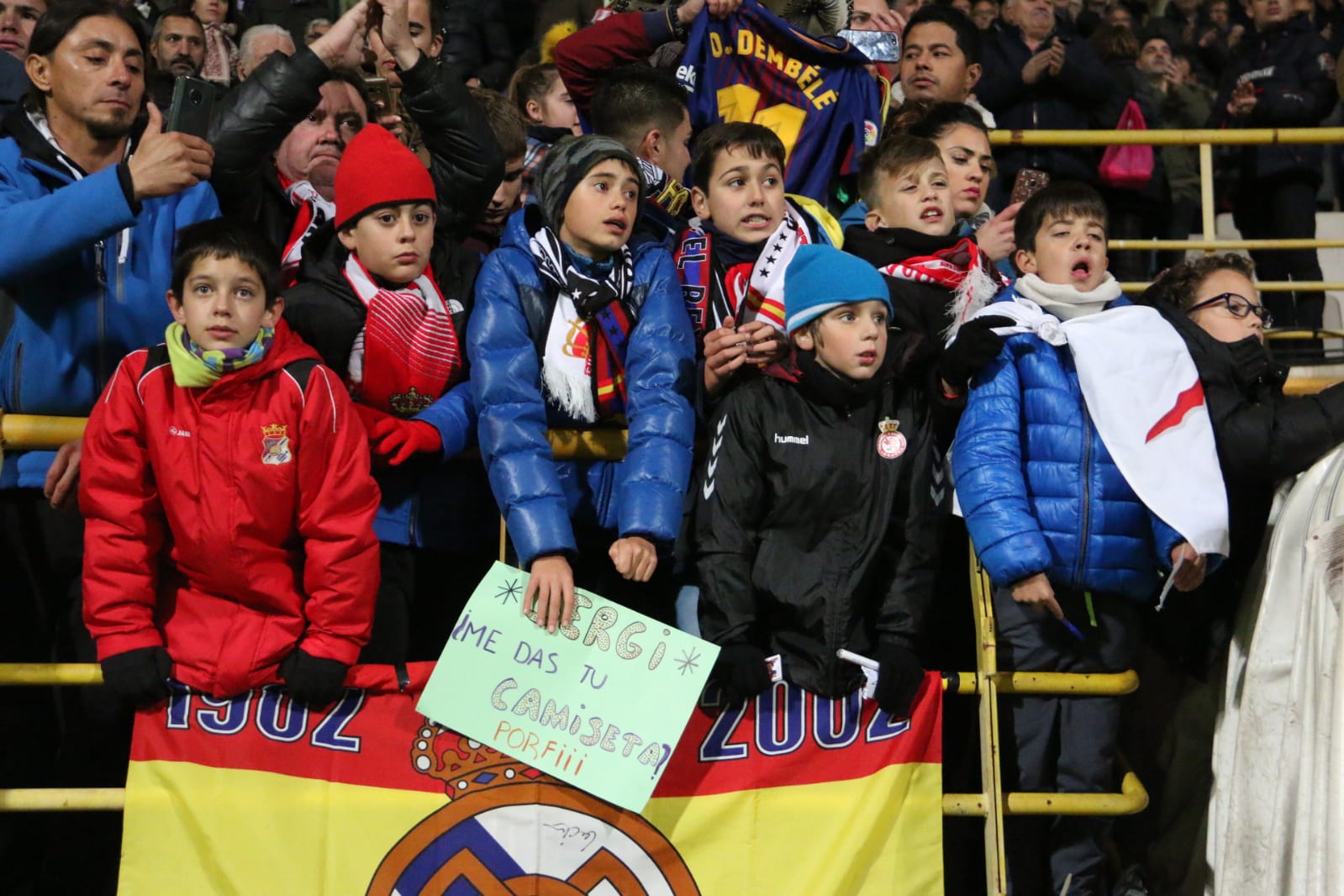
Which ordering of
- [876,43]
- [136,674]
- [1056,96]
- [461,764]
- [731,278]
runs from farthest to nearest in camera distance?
[1056,96] < [876,43] < [731,278] < [461,764] < [136,674]

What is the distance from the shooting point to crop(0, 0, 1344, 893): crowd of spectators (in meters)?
3.82

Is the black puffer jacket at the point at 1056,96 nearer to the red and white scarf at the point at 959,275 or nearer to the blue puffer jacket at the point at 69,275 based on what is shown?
the red and white scarf at the point at 959,275

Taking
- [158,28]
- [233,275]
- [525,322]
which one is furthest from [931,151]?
[158,28]

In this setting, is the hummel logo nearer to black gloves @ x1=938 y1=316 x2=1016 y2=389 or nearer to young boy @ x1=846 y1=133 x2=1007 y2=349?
black gloves @ x1=938 y1=316 x2=1016 y2=389

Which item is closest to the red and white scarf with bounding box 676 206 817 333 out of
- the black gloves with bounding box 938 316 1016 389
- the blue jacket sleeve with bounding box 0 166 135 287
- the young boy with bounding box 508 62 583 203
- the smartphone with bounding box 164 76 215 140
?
the black gloves with bounding box 938 316 1016 389

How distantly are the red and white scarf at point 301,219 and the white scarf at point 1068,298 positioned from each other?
2.08 meters

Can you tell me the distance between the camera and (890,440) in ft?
13.3

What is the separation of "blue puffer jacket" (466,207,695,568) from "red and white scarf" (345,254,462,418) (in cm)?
22

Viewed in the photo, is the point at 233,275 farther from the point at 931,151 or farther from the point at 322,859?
the point at 931,151

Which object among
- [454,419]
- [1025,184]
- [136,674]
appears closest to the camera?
[136,674]

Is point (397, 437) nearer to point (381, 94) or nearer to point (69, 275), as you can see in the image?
point (69, 275)

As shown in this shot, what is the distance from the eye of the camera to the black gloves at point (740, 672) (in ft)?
12.5

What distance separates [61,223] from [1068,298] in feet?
8.98

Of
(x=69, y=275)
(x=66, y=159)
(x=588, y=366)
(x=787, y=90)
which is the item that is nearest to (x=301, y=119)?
(x=66, y=159)
